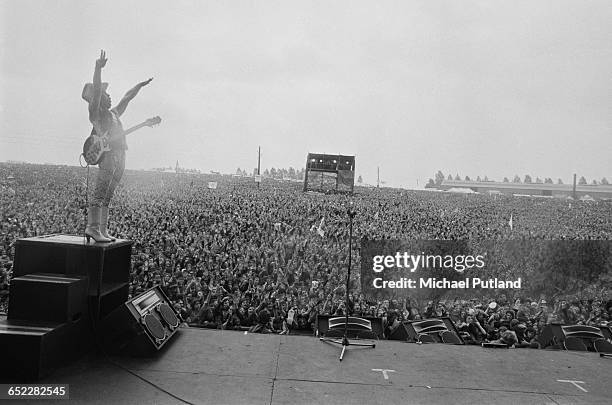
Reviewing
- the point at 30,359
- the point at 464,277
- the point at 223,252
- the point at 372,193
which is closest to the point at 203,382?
the point at 30,359

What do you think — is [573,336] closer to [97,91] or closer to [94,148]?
[94,148]

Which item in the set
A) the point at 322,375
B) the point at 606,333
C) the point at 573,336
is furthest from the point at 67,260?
the point at 606,333

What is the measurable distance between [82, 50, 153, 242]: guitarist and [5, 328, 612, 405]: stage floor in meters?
1.04

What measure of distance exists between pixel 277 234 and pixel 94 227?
803 centimetres

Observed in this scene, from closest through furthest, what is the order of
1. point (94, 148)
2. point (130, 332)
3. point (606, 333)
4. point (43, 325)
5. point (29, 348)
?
point (29, 348) → point (43, 325) → point (130, 332) → point (94, 148) → point (606, 333)

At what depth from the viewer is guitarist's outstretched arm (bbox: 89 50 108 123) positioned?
121 inches

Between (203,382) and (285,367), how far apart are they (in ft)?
2.03

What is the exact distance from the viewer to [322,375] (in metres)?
2.89

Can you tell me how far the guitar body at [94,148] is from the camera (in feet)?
10.8

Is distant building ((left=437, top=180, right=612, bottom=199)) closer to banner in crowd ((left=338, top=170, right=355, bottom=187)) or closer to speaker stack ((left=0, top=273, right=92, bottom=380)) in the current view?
banner in crowd ((left=338, top=170, right=355, bottom=187))

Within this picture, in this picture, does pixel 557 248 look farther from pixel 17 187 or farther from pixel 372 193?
pixel 17 187

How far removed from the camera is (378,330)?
426 cm

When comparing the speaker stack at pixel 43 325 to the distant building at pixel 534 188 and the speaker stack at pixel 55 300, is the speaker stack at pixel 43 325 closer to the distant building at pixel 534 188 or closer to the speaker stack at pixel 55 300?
the speaker stack at pixel 55 300

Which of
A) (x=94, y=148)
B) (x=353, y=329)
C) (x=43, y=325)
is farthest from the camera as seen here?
(x=353, y=329)
